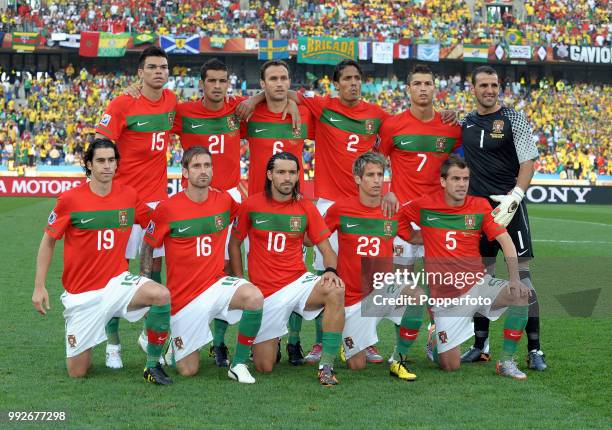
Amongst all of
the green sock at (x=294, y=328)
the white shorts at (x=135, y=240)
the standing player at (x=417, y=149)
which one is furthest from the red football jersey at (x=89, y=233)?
the standing player at (x=417, y=149)

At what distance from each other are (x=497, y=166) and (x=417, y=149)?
2.19 ft

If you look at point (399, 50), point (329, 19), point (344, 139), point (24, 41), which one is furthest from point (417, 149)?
point (329, 19)

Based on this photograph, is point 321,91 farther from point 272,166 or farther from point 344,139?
point 272,166

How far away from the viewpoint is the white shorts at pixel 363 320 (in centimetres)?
623

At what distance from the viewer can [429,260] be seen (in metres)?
6.41

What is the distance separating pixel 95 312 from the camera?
5.86 m

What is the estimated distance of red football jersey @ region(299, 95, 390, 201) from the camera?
6.99 m

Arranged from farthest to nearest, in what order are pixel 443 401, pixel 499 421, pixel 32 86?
pixel 32 86
pixel 443 401
pixel 499 421

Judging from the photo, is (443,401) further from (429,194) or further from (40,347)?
(40,347)

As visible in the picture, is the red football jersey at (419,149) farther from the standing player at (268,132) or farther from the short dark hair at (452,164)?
the standing player at (268,132)

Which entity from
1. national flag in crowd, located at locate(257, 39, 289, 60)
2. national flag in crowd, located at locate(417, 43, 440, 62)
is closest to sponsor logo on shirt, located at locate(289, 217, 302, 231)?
national flag in crowd, located at locate(257, 39, 289, 60)

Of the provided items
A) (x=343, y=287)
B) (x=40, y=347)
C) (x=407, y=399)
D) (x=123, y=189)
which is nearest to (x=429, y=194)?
(x=343, y=287)

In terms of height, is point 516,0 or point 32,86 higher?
point 516,0

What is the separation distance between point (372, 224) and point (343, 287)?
669 mm
